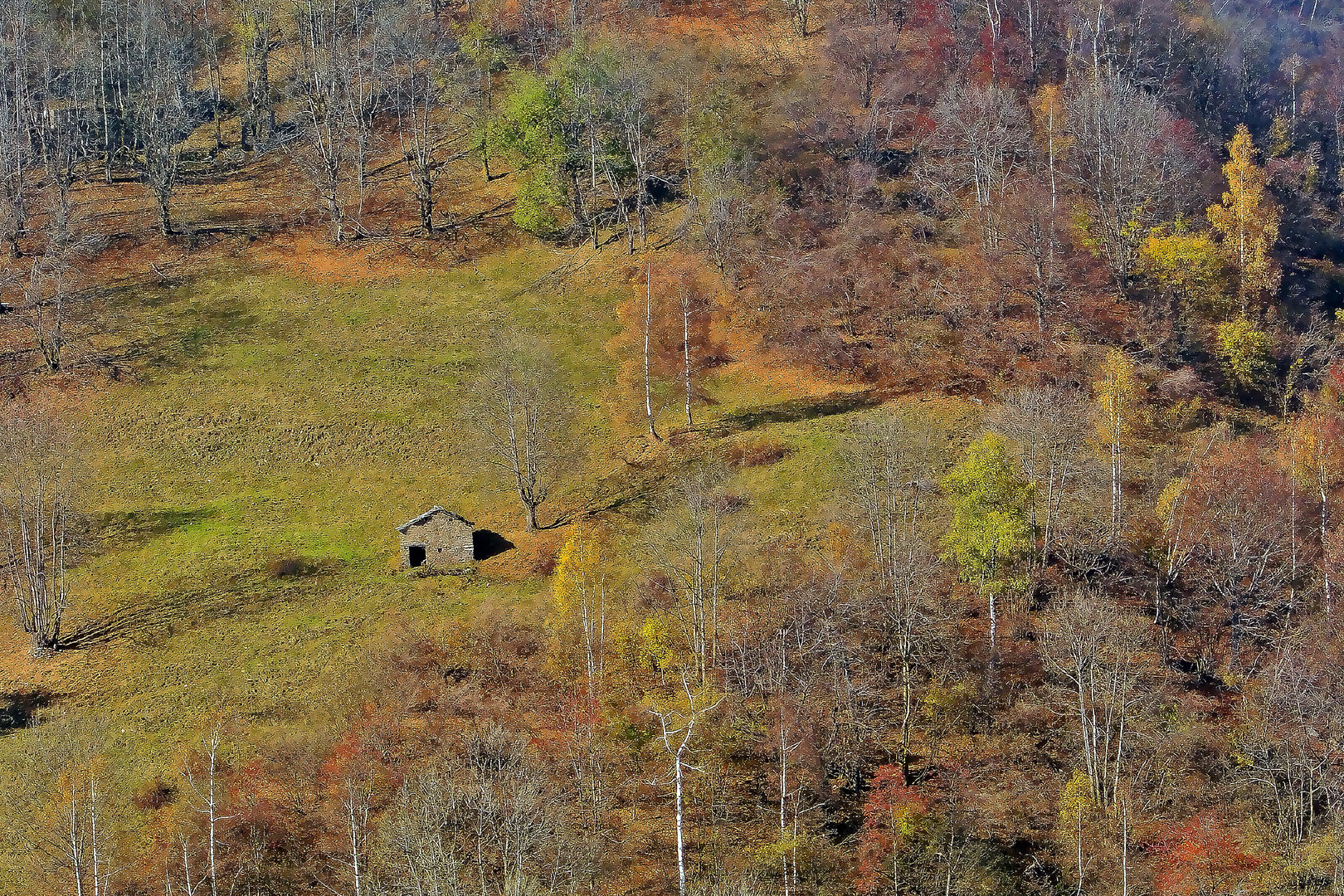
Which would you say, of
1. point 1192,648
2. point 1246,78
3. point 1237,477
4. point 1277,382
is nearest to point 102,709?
point 1192,648

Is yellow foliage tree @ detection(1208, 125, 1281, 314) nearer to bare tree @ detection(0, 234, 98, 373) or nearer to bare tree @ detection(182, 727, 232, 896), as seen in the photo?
bare tree @ detection(182, 727, 232, 896)

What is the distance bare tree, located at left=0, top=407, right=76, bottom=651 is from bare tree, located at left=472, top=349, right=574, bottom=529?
23.2 m

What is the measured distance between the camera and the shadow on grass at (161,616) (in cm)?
7850

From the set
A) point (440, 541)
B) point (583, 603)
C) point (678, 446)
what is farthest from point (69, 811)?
point (678, 446)

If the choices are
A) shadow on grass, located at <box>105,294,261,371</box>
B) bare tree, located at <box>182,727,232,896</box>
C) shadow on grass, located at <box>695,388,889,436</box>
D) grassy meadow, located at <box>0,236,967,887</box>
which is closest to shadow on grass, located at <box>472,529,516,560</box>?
grassy meadow, located at <box>0,236,967,887</box>

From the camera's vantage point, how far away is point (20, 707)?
74.2 meters

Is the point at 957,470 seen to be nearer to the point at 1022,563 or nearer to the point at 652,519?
the point at 1022,563

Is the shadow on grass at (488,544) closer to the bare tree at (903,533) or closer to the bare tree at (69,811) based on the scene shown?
the bare tree at (903,533)

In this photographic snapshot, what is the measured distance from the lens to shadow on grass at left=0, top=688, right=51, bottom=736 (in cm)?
7319

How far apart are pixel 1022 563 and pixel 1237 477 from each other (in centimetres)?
1340

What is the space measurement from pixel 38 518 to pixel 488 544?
76.5 ft

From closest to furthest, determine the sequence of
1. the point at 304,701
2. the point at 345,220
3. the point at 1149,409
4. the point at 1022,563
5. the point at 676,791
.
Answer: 1. the point at 676,791
2. the point at 304,701
3. the point at 1022,563
4. the point at 1149,409
5. the point at 345,220

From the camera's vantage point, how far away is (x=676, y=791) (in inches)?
2643

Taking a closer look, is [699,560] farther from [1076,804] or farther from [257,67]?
[257,67]
